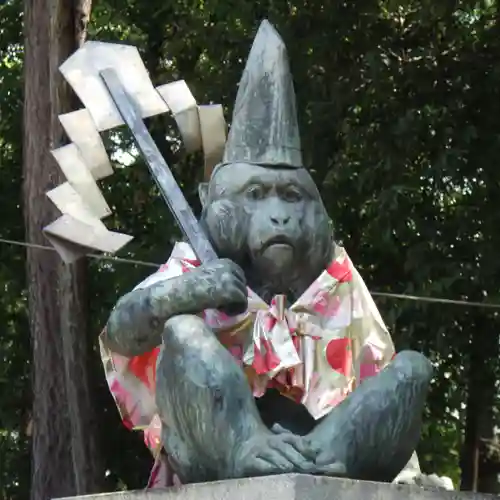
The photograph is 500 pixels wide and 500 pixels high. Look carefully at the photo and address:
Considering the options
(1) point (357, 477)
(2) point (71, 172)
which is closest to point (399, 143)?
(2) point (71, 172)

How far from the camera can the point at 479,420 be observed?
7.32 metres

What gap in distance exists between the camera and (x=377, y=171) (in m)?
6.97

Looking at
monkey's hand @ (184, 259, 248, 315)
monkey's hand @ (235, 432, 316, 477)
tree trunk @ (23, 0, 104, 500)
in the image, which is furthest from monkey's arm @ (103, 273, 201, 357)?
tree trunk @ (23, 0, 104, 500)

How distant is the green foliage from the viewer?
267 inches

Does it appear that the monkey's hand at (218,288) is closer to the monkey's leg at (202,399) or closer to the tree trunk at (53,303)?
the monkey's leg at (202,399)

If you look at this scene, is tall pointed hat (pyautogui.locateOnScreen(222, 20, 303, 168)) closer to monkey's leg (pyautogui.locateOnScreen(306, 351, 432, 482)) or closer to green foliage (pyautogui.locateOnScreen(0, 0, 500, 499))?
monkey's leg (pyautogui.locateOnScreen(306, 351, 432, 482))

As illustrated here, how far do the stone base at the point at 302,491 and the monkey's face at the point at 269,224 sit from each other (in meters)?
0.75

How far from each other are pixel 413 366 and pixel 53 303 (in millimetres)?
4206

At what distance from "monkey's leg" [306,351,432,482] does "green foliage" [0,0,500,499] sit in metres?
3.12

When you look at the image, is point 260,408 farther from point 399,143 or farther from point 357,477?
point 399,143

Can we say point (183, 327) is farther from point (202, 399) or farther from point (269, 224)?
point (269, 224)

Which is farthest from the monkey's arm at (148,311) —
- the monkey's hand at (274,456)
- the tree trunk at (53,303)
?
the tree trunk at (53,303)

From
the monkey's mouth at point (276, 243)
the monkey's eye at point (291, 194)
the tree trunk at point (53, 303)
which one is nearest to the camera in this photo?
the monkey's mouth at point (276, 243)

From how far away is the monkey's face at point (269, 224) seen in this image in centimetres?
366
